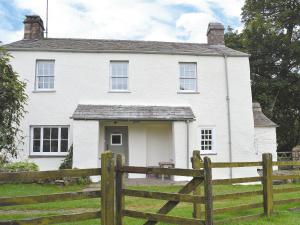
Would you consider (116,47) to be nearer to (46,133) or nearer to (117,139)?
(117,139)

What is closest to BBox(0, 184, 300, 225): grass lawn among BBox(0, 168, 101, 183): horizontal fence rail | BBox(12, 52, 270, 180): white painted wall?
BBox(0, 168, 101, 183): horizontal fence rail

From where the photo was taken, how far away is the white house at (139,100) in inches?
726

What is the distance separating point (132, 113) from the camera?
18156mm

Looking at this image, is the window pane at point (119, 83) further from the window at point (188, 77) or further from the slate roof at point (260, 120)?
the slate roof at point (260, 120)

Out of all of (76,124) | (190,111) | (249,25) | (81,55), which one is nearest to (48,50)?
(81,55)

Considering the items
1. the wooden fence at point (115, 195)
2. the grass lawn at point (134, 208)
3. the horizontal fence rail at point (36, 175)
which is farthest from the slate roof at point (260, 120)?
the horizontal fence rail at point (36, 175)

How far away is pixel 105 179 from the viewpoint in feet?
20.2

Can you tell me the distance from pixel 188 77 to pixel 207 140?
3771 mm

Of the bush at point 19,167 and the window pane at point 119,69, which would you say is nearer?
the bush at point 19,167

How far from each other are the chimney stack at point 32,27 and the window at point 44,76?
3.05m

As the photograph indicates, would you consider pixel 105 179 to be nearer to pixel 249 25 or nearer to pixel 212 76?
pixel 212 76

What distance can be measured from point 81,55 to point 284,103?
21.2 metres

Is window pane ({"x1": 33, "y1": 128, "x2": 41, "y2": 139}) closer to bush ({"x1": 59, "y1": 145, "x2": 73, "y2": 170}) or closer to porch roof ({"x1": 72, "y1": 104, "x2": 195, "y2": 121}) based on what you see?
bush ({"x1": 59, "y1": 145, "x2": 73, "y2": 170})

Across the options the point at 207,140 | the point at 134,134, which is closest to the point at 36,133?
the point at 134,134
